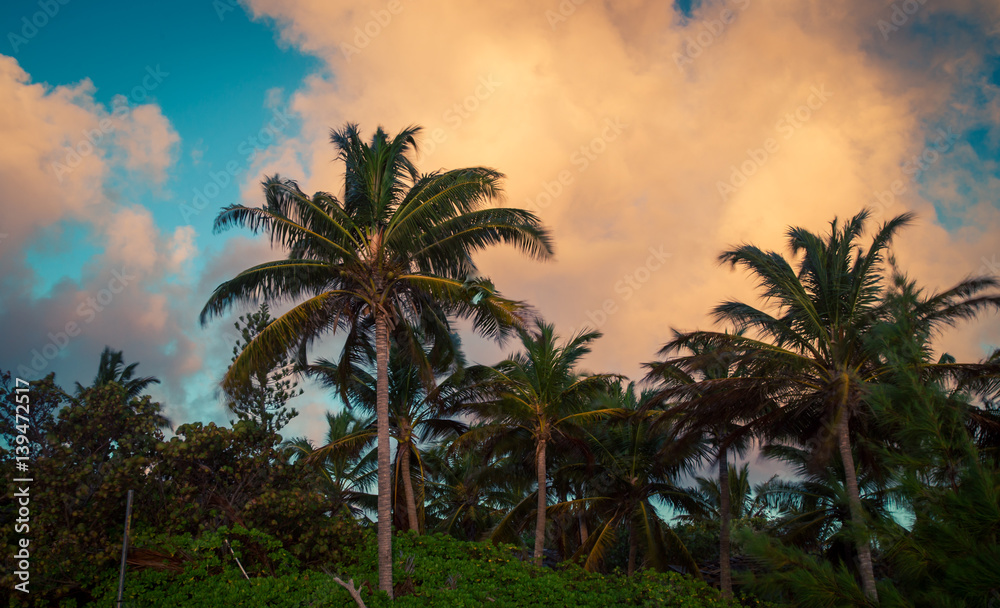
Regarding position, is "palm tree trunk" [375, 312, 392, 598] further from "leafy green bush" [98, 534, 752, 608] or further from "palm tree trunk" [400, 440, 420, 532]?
"palm tree trunk" [400, 440, 420, 532]

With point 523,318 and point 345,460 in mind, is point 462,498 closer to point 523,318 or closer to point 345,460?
point 345,460

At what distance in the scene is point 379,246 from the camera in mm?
12336

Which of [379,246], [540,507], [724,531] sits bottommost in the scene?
[724,531]

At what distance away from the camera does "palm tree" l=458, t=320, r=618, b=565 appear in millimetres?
17312

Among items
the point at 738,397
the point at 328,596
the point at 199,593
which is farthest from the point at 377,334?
the point at 738,397

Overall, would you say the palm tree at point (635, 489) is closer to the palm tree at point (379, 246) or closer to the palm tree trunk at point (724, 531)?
the palm tree trunk at point (724, 531)

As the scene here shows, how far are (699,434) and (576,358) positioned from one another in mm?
4319

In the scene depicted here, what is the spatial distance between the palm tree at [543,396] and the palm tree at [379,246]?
4.39 metres

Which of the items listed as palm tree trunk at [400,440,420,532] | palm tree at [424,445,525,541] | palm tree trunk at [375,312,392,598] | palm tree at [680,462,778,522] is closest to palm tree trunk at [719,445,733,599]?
palm tree at [680,462,778,522]

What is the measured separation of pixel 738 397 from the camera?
526 inches

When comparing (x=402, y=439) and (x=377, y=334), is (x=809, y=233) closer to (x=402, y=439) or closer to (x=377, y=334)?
(x=377, y=334)

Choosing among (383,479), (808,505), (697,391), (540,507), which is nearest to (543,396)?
(540,507)

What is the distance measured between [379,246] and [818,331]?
31.0 feet

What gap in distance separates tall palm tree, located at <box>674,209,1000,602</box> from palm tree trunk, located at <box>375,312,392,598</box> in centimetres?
685
